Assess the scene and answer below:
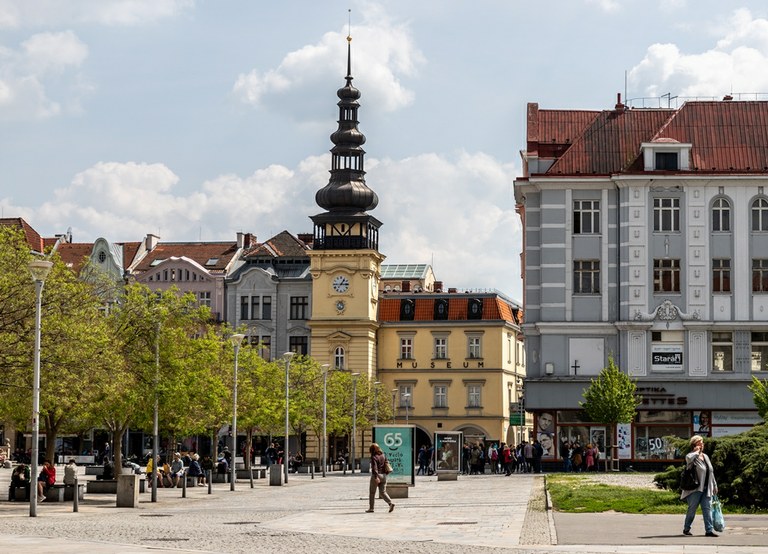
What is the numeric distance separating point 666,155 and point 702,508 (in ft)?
156

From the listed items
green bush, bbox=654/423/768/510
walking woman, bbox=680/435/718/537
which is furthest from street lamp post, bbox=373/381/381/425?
walking woman, bbox=680/435/718/537

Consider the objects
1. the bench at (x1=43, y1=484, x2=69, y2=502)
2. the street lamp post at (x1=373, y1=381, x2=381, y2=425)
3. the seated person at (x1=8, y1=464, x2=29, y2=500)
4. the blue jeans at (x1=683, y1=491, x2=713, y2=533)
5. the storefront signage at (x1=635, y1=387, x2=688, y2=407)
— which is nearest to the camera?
the blue jeans at (x1=683, y1=491, x2=713, y2=533)

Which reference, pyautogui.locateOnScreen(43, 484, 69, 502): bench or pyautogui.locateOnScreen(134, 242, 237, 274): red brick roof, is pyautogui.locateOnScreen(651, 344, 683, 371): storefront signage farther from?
pyautogui.locateOnScreen(134, 242, 237, 274): red brick roof

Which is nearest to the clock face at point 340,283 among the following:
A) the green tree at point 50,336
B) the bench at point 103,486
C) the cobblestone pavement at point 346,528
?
the bench at point 103,486

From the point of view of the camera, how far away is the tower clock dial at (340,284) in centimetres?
10300

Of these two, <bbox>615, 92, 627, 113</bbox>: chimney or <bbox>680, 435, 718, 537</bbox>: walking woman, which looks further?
<bbox>615, 92, 627, 113</bbox>: chimney

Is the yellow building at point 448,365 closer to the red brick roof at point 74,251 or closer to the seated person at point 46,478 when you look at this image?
the red brick roof at point 74,251

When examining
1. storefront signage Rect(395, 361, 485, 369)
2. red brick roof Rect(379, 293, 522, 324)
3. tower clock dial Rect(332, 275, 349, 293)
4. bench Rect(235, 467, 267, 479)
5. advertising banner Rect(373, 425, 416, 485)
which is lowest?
bench Rect(235, 467, 267, 479)

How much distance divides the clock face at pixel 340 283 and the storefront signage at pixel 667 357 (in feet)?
125

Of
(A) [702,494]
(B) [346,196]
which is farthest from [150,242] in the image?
(A) [702,494]

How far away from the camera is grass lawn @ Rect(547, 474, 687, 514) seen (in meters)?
30.8

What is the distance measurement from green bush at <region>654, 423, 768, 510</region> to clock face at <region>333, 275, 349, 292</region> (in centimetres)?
7147

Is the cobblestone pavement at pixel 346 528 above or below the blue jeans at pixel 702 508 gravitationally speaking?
below

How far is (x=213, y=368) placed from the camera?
62406 mm
